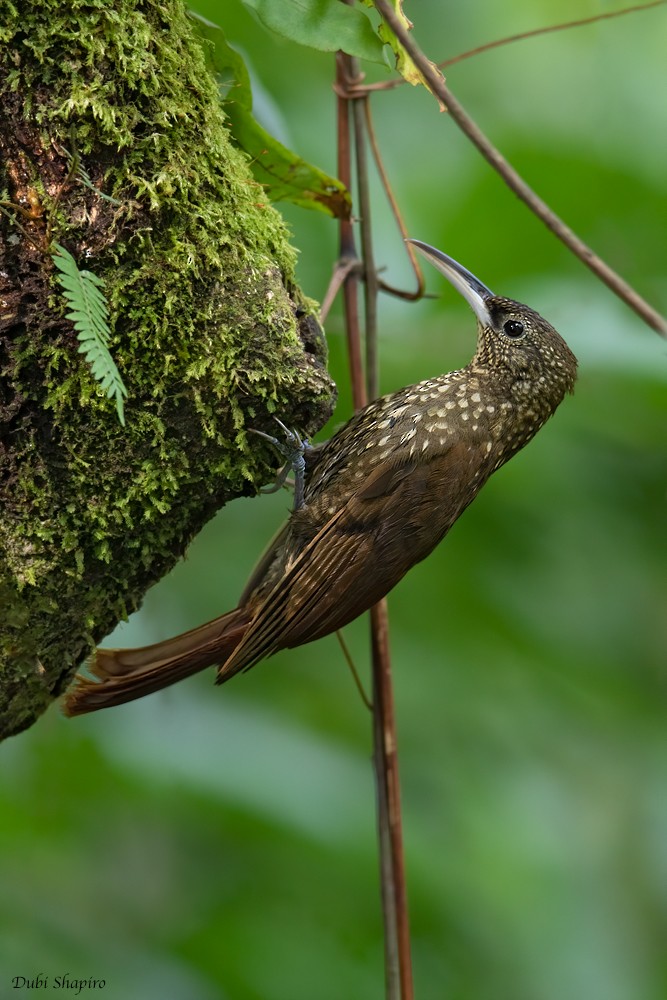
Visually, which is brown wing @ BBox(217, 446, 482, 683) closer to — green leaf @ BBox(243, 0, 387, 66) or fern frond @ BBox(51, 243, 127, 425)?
fern frond @ BBox(51, 243, 127, 425)

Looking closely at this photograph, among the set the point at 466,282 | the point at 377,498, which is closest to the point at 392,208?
the point at 466,282

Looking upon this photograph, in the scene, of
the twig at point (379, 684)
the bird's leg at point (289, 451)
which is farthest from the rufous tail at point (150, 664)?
the twig at point (379, 684)

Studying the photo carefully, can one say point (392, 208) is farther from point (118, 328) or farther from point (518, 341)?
point (118, 328)

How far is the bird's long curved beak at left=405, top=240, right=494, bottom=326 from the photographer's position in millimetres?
2516

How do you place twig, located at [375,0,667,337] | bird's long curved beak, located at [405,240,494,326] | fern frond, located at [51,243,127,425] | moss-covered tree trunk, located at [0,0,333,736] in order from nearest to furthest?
twig, located at [375,0,667,337] < fern frond, located at [51,243,127,425] < moss-covered tree trunk, located at [0,0,333,736] < bird's long curved beak, located at [405,240,494,326]

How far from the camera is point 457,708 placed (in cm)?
322

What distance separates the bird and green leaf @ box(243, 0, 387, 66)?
56cm

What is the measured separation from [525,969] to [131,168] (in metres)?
2.43

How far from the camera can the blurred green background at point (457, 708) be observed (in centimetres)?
279

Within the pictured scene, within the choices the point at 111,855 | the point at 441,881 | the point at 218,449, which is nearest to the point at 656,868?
the point at 441,881

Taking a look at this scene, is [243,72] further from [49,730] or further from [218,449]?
→ [49,730]

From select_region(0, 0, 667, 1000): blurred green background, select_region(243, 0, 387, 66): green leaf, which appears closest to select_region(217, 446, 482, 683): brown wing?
select_region(0, 0, 667, 1000): blurred green background

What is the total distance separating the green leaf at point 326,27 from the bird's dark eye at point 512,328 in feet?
2.63

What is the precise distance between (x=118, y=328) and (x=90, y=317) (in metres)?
0.19
